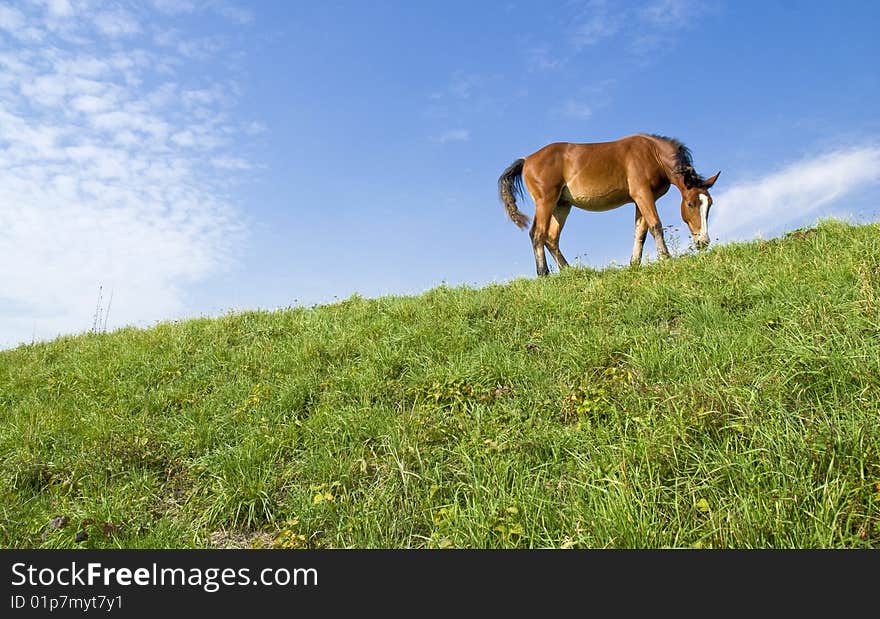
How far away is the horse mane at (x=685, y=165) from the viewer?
404 inches

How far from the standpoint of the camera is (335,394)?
5.29 m

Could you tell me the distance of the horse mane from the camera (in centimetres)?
1025

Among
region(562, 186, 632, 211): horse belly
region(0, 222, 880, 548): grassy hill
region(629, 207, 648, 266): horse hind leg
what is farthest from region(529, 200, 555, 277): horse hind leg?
region(0, 222, 880, 548): grassy hill

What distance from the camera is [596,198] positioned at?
1122cm

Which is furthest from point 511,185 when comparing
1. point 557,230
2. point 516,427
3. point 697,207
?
point 516,427

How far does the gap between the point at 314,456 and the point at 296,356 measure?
2496mm

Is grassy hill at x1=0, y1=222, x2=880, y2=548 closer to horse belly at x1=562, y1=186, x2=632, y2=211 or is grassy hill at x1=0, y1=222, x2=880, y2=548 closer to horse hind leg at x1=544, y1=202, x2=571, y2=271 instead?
horse belly at x1=562, y1=186, x2=632, y2=211

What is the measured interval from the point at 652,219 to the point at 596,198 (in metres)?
1.38

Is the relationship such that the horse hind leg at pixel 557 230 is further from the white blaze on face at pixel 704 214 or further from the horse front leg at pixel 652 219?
the white blaze on face at pixel 704 214

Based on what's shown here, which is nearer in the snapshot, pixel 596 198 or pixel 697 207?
pixel 697 207

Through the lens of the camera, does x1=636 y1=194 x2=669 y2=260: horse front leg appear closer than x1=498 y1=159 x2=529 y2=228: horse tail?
Yes

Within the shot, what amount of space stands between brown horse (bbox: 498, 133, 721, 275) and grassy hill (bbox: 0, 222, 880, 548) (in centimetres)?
302

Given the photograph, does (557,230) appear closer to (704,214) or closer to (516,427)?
(704,214)

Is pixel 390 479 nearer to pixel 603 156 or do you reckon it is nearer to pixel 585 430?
pixel 585 430
